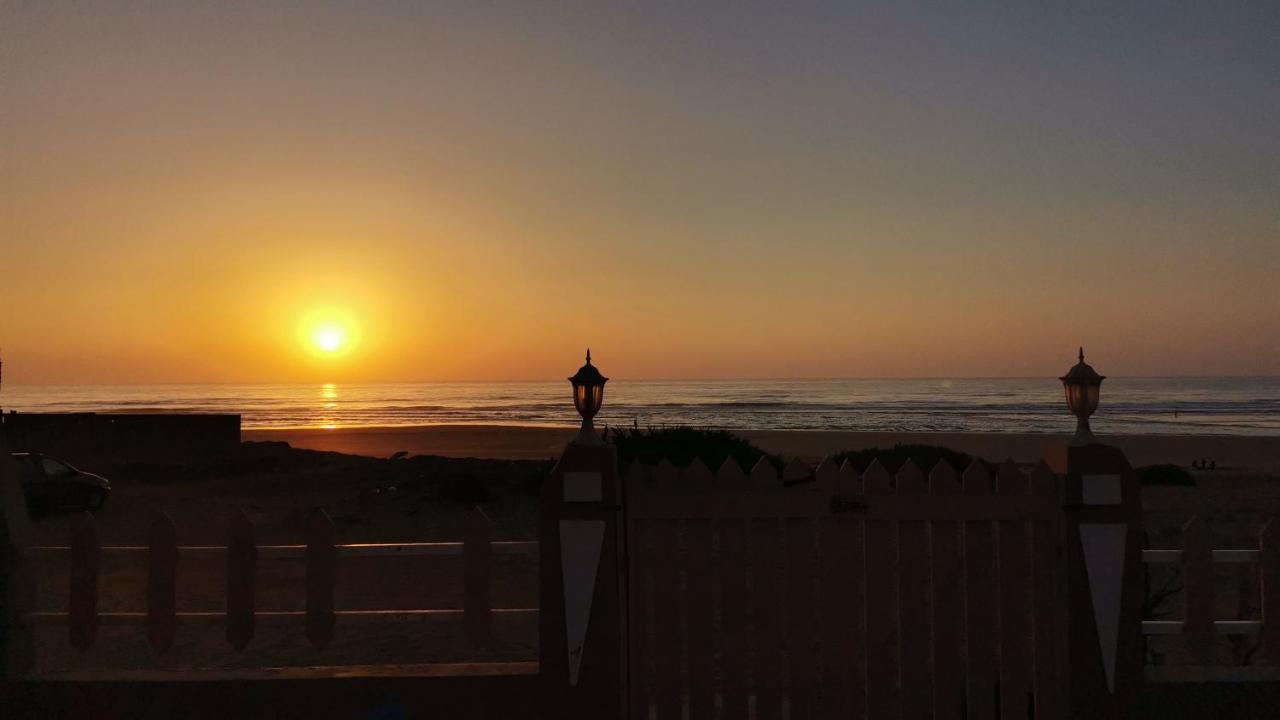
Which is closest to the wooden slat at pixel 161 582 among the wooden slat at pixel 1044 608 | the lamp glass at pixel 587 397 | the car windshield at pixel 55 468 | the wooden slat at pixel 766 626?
the lamp glass at pixel 587 397

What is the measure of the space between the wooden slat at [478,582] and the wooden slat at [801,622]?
1.65m

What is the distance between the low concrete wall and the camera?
21.5 meters

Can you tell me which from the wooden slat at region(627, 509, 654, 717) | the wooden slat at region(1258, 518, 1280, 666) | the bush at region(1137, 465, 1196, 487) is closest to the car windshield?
the wooden slat at region(627, 509, 654, 717)

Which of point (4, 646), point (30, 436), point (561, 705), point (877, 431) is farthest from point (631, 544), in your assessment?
point (877, 431)

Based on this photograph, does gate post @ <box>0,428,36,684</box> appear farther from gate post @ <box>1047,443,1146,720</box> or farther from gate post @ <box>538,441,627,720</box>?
gate post @ <box>1047,443,1146,720</box>

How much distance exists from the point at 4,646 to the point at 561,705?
3223 mm

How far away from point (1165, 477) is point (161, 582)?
2106 centimetres

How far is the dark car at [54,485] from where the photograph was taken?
49.4 feet

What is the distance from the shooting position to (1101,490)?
4.52 metres

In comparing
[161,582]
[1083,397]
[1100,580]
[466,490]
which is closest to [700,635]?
[1100,580]

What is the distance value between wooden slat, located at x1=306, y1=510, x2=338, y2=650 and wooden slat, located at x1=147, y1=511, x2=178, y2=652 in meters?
0.82

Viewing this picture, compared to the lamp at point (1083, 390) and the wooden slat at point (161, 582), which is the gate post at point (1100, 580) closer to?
the lamp at point (1083, 390)

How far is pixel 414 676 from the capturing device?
4.72m

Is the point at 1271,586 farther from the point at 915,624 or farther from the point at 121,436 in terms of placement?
the point at 121,436
